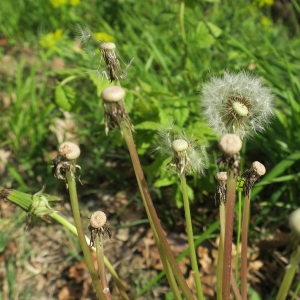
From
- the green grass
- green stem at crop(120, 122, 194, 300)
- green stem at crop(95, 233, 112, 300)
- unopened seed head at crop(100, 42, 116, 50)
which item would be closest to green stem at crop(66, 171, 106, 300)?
green stem at crop(95, 233, 112, 300)

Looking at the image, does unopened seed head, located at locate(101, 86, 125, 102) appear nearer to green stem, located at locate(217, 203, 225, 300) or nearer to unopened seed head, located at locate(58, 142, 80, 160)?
unopened seed head, located at locate(58, 142, 80, 160)

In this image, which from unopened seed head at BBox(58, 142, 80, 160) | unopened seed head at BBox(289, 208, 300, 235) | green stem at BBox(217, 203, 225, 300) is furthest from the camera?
green stem at BBox(217, 203, 225, 300)

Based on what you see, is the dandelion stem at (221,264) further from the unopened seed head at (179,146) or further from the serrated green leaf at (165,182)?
the serrated green leaf at (165,182)

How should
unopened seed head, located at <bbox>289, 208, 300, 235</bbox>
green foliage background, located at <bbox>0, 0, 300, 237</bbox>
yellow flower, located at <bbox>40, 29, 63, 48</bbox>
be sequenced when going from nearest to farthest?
unopened seed head, located at <bbox>289, 208, 300, 235</bbox>
green foliage background, located at <bbox>0, 0, 300, 237</bbox>
yellow flower, located at <bbox>40, 29, 63, 48</bbox>

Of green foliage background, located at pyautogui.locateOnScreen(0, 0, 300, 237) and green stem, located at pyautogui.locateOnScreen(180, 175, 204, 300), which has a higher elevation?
green foliage background, located at pyautogui.locateOnScreen(0, 0, 300, 237)

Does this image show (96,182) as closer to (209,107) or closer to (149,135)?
(149,135)


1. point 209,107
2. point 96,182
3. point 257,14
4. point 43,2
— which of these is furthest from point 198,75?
point 43,2
